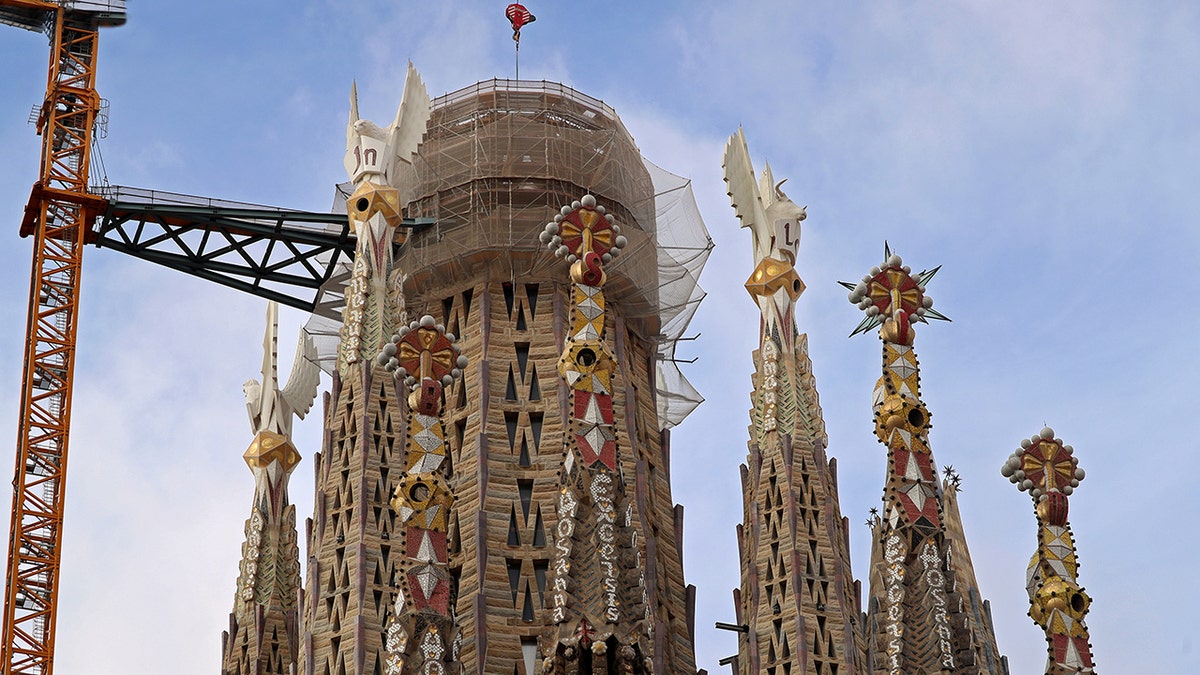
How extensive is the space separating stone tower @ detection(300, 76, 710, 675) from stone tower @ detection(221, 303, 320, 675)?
3.63m

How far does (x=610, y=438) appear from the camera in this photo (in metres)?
41.5

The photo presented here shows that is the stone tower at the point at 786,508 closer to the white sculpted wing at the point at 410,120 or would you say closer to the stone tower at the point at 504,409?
the stone tower at the point at 504,409

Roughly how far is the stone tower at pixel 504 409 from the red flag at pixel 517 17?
3.52 m

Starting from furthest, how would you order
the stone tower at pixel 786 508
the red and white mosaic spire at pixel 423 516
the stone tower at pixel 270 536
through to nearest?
the stone tower at pixel 270 536 < the stone tower at pixel 786 508 < the red and white mosaic spire at pixel 423 516

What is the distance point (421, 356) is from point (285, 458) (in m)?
12.7

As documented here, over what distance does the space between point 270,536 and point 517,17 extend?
14.1 metres

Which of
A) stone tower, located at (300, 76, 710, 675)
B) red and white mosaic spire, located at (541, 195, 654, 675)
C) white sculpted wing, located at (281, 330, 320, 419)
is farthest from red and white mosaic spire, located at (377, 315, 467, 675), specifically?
Result: white sculpted wing, located at (281, 330, 320, 419)

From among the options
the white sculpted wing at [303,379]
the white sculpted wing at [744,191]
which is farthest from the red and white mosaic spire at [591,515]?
the white sculpted wing at [303,379]

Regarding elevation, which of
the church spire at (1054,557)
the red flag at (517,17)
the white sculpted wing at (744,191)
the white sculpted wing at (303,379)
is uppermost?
the red flag at (517,17)

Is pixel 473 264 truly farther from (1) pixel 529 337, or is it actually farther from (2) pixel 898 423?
(2) pixel 898 423

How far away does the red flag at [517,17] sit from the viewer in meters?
58.5

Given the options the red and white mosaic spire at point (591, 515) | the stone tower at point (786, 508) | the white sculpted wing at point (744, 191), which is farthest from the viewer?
the white sculpted wing at point (744, 191)

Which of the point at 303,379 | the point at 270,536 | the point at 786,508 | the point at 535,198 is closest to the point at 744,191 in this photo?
the point at 535,198

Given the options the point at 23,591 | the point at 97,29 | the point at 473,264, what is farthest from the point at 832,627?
the point at 97,29
